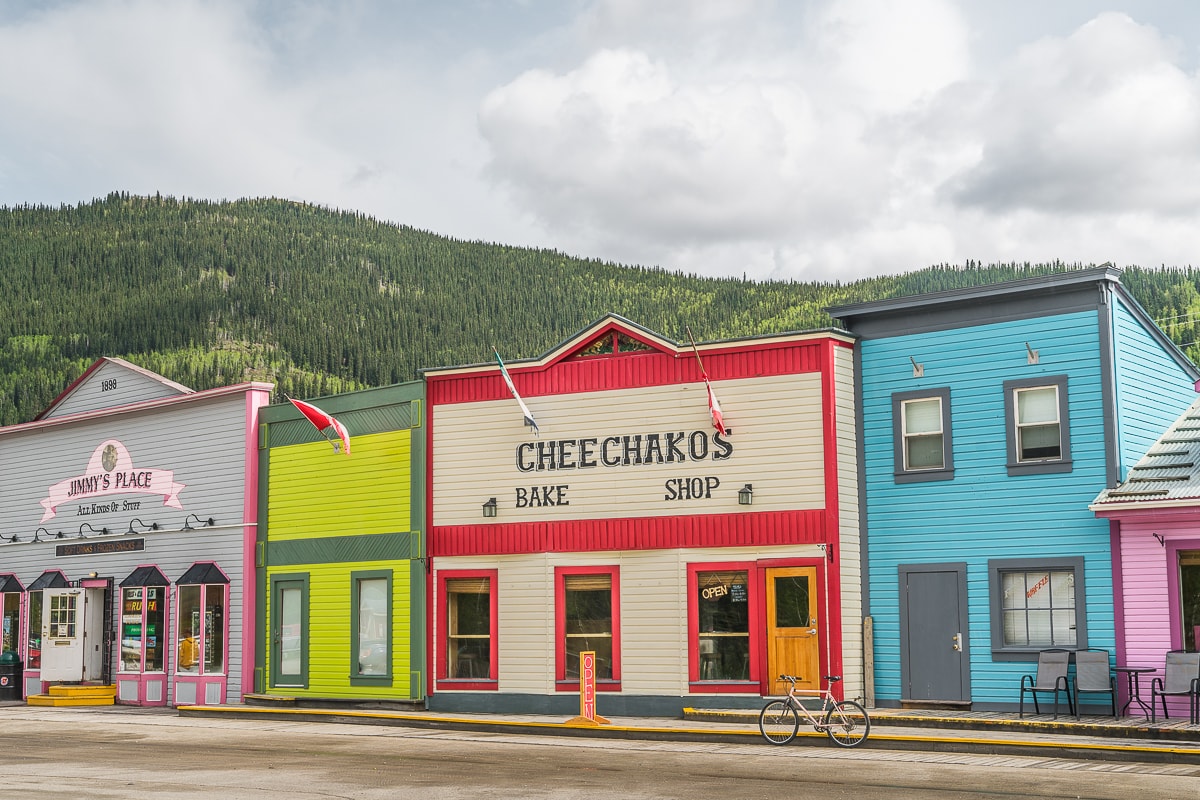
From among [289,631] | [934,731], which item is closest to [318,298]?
[289,631]

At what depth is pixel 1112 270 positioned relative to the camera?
20.2 m

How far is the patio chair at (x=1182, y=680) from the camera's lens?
59.2 feet

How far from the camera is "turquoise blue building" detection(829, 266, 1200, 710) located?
66.0ft

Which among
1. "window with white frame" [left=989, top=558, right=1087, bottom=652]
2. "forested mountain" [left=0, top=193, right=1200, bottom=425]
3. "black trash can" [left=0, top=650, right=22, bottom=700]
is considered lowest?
"black trash can" [left=0, top=650, right=22, bottom=700]

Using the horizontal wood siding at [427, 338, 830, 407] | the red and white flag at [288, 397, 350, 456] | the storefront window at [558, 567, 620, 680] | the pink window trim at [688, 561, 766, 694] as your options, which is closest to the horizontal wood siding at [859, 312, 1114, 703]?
the horizontal wood siding at [427, 338, 830, 407]

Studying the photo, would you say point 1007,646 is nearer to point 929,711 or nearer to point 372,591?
point 929,711

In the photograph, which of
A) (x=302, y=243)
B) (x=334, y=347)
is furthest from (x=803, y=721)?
(x=302, y=243)

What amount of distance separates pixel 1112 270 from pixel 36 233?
155282 mm

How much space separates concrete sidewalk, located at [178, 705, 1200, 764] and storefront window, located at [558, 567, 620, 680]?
1.10 metres

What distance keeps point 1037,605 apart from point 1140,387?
3.96 m

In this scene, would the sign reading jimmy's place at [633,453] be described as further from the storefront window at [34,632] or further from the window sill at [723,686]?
the storefront window at [34,632]

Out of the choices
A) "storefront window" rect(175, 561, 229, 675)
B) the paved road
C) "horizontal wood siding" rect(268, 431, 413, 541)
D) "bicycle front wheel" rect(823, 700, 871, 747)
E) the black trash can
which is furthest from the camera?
the black trash can

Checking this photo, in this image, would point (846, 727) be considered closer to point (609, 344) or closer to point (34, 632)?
point (609, 344)

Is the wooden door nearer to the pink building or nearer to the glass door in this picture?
the pink building
